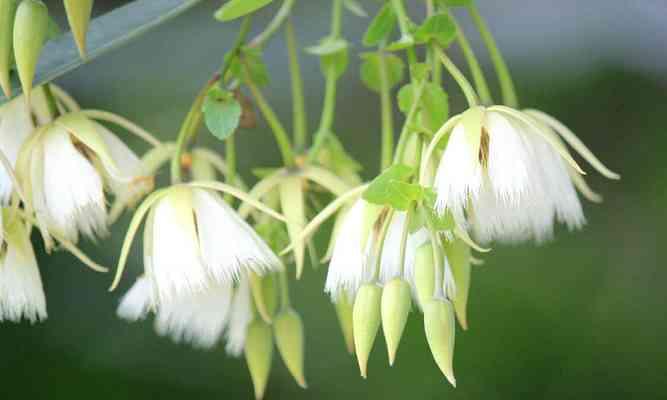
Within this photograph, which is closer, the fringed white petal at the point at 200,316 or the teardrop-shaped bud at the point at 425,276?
the teardrop-shaped bud at the point at 425,276

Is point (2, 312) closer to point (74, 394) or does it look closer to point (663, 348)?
point (74, 394)

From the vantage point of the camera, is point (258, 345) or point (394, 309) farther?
point (258, 345)

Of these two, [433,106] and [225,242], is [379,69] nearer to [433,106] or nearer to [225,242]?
[433,106]

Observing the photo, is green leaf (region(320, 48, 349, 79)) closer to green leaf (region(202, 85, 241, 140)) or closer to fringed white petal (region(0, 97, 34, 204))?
green leaf (region(202, 85, 241, 140))

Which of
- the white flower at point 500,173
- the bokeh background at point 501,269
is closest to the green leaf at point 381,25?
the white flower at point 500,173

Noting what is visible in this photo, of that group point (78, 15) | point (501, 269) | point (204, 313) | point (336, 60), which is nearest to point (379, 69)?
point (336, 60)

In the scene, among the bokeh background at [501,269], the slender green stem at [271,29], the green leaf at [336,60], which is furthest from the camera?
the bokeh background at [501,269]

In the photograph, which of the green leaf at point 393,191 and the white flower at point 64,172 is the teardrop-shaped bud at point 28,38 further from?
the green leaf at point 393,191
